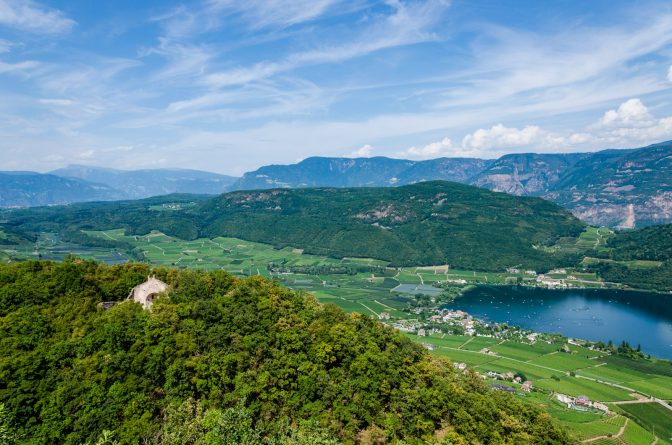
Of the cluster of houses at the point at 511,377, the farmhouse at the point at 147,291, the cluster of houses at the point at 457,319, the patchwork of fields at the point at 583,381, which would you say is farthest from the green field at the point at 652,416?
the farmhouse at the point at 147,291

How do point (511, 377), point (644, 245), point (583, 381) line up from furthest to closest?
point (644, 245), point (583, 381), point (511, 377)

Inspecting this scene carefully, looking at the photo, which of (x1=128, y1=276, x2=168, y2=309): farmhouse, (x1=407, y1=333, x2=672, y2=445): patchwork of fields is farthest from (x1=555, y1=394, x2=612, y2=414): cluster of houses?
(x1=128, y1=276, x2=168, y2=309): farmhouse

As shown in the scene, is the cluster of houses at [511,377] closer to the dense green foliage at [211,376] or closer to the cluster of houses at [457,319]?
the cluster of houses at [457,319]

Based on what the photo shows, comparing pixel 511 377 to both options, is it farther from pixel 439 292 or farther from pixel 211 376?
pixel 439 292

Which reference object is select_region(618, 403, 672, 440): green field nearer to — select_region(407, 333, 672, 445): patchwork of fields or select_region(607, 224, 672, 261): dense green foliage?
select_region(407, 333, 672, 445): patchwork of fields

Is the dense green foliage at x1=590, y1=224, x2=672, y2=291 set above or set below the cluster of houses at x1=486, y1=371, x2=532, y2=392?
above

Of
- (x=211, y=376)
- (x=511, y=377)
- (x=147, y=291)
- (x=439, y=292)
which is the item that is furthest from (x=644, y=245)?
(x=147, y=291)

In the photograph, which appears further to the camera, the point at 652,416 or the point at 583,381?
the point at 583,381
